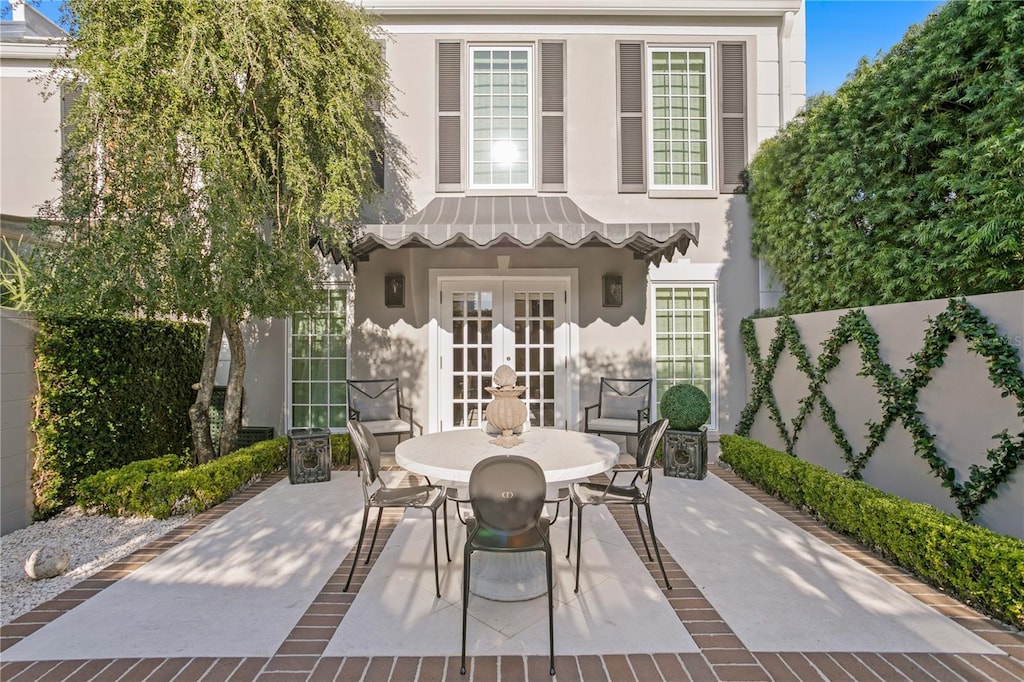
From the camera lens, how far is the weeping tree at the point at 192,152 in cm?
520

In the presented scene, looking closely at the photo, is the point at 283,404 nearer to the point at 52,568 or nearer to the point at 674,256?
the point at 52,568

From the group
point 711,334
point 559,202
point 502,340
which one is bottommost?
point 502,340

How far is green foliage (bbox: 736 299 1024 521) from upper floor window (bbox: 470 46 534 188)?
5409 mm

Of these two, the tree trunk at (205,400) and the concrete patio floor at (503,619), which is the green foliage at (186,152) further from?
the concrete patio floor at (503,619)

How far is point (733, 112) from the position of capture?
8.59m

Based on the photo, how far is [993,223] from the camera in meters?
4.17

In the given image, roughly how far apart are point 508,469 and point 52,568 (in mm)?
4158

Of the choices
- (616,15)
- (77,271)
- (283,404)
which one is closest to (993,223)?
(616,15)

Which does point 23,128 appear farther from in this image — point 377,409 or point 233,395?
point 377,409

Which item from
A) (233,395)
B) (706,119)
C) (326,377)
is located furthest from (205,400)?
(706,119)

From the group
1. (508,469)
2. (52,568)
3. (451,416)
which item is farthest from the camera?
(451,416)

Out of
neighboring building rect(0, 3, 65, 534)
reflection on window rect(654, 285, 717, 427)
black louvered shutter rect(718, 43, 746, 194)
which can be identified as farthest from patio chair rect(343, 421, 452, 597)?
neighboring building rect(0, 3, 65, 534)

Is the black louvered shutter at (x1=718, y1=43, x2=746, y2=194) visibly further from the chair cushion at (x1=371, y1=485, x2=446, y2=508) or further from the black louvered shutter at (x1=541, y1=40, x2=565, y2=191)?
the chair cushion at (x1=371, y1=485, x2=446, y2=508)

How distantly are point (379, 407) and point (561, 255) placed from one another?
162 inches
